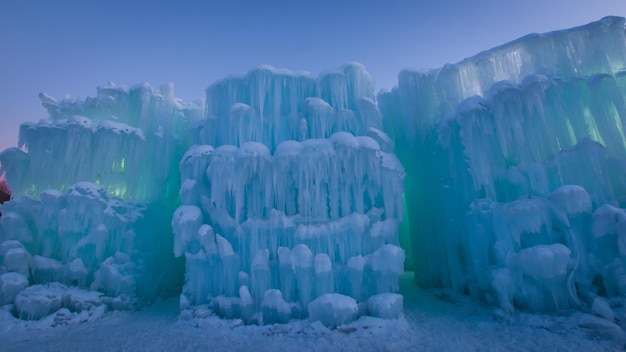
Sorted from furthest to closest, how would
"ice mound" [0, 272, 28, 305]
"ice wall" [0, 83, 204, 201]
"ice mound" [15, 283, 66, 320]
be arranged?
"ice wall" [0, 83, 204, 201] → "ice mound" [0, 272, 28, 305] → "ice mound" [15, 283, 66, 320]

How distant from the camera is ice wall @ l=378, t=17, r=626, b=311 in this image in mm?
9359

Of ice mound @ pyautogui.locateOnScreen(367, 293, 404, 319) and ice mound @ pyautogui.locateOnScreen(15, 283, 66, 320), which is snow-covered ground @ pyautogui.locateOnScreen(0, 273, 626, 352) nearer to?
ice mound @ pyautogui.locateOnScreen(367, 293, 404, 319)

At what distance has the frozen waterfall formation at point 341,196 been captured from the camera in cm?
985

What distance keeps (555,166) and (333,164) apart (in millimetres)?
8257

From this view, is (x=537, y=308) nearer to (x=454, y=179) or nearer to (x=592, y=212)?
(x=592, y=212)

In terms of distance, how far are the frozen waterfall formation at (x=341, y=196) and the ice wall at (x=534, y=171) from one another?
59 mm

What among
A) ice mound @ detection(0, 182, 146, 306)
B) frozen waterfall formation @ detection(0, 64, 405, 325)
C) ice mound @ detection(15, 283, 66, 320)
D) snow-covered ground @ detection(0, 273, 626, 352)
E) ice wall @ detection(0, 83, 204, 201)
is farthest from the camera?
ice wall @ detection(0, 83, 204, 201)

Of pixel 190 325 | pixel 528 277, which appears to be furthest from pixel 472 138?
pixel 190 325

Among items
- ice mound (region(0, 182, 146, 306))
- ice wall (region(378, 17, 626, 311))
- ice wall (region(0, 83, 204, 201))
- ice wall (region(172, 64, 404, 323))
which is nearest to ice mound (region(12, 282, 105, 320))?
ice mound (region(0, 182, 146, 306))

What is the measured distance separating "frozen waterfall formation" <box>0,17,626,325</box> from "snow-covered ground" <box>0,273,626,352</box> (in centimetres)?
60

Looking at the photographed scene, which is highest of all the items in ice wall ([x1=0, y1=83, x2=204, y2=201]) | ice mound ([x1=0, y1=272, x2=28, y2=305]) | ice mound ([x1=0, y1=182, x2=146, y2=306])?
ice wall ([x1=0, y1=83, x2=204, y2=201])

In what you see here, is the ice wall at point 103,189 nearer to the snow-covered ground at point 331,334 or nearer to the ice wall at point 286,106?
the snow-covered ground at point 331,334

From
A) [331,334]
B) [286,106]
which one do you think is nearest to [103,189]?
[286,106]

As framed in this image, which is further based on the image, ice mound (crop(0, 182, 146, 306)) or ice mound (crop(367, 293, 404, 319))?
ice mound (crop(0, 182, 146, 306))
